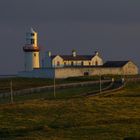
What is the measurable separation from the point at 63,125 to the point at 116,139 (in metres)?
6.39

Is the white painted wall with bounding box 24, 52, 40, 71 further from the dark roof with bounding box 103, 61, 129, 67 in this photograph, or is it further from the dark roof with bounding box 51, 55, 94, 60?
the dark roof with bounding box 103, 61, 129, 67

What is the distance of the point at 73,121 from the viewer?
3397 cm

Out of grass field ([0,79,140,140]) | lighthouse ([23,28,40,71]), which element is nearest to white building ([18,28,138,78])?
lighthouse ([23,28,40,71])

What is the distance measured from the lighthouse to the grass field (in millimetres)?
67337

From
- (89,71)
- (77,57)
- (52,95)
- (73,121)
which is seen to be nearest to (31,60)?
(77,57)

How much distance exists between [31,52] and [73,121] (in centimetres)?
8097

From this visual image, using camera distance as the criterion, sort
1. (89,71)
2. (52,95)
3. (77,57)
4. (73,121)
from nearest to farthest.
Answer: (73,121), (52,95), (89,71), (77,57)

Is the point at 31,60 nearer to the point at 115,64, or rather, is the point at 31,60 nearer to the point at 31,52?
the point at 31,52

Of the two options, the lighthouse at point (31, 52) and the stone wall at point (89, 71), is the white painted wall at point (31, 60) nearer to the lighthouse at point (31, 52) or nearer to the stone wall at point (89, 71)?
the lighthouse at point (31, 52)

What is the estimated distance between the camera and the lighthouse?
114 meters

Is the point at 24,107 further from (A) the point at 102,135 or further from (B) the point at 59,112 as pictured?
(A) the point at 102,135

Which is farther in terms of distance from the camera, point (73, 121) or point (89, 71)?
point (89, 71)

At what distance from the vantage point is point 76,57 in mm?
121688

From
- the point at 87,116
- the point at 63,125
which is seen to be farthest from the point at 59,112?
the point at 63,125
